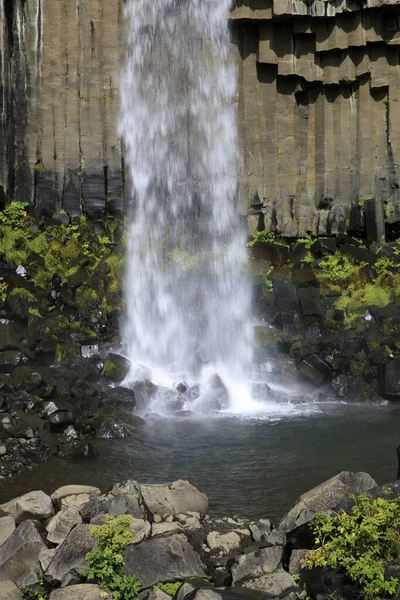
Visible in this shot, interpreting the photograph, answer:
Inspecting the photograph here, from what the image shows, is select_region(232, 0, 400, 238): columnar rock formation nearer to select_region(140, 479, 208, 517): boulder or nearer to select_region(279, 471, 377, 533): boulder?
select_region(140, 479, 208, 517): boulder

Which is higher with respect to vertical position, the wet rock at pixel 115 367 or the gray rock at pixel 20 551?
the wet rock at pixel 115 367

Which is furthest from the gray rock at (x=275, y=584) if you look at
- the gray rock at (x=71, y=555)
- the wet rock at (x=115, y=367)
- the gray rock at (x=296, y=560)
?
the wet rock at (x=115, y=367)

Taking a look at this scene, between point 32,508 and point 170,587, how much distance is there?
2094 mm

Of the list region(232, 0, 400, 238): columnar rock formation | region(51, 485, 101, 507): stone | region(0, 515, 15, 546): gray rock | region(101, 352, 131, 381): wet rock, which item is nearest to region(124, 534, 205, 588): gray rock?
region(0, 515, 15, 546): gray rock

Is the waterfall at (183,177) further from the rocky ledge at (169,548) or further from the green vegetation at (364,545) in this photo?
the green vegetation at (364,545)

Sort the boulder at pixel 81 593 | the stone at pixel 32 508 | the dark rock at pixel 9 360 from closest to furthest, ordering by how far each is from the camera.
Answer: the boulder at pixel 81 593 → the stone at pixel 32 508 → the dark rock at pixel 9 360

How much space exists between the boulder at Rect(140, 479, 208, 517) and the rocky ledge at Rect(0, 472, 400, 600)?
17 millimetres

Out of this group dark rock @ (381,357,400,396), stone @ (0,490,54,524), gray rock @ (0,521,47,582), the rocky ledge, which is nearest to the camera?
the rocky ledge

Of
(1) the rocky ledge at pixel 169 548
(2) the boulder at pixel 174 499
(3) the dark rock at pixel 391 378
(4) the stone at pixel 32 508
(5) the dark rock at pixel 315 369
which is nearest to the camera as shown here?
(1) the rocky ledge at pixel 169 548

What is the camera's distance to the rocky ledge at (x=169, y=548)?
6.23m

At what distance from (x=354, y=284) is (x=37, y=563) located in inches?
516

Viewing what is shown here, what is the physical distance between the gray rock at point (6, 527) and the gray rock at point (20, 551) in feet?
0.92

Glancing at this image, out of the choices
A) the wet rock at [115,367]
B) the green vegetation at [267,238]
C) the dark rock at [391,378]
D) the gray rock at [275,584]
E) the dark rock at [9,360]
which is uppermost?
the green vegetation at [267,238]

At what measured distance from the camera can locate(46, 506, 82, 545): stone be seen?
23.3 ft
